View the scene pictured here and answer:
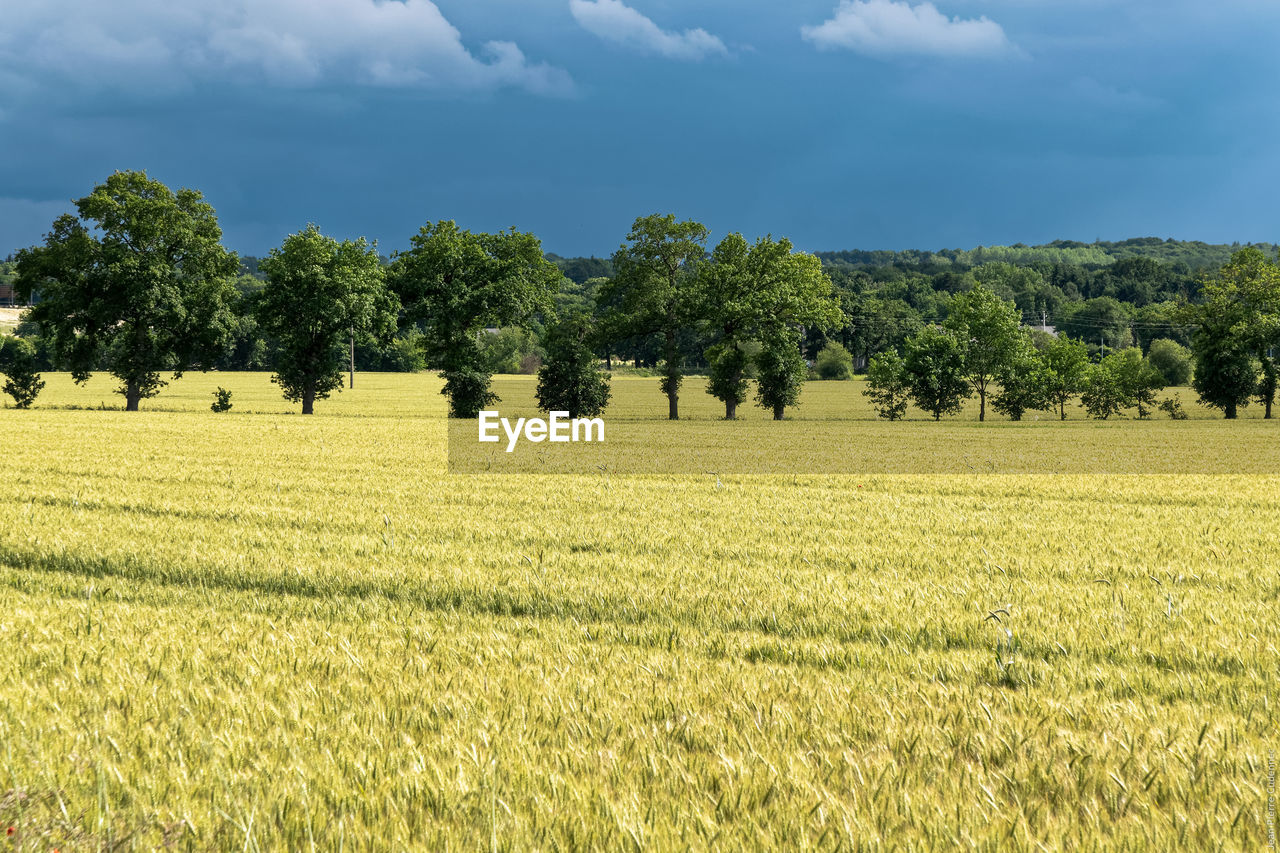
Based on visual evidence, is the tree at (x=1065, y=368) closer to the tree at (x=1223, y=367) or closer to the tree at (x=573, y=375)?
the tree at (x=1223, y=367)

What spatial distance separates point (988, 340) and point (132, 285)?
57.5 metres

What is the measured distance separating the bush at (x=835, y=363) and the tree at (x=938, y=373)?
63184 mm

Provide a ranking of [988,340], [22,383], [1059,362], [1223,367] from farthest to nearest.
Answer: [1059,362], [1223,367], [988,340], [22,383]

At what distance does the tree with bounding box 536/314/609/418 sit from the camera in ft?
199

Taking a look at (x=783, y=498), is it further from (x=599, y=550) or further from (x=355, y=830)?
(x=355, y=830)

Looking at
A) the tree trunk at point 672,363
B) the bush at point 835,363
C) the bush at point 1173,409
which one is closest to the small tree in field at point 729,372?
the tree trunk at point 672,363

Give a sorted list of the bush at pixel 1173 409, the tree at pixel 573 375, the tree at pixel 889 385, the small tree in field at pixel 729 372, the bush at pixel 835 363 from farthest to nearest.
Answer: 1. the bush at pixel 835 363
2. the bush at pixel 1173 409
3. the tree at pixel 889 385
4. the small tree in field at pixel 729 372
5. the tree at pixel 573 375

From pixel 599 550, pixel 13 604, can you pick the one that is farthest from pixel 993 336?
pixel 13 604

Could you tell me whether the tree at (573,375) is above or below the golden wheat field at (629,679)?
above

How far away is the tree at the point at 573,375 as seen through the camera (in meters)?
60.6

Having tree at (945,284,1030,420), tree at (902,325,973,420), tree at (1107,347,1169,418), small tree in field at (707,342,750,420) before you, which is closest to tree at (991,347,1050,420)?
tree at (945,284,1030,420)

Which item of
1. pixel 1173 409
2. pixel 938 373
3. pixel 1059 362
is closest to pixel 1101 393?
pixel 1059 362

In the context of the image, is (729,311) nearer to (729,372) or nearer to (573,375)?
(729,372)

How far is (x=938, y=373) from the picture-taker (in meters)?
68.4
